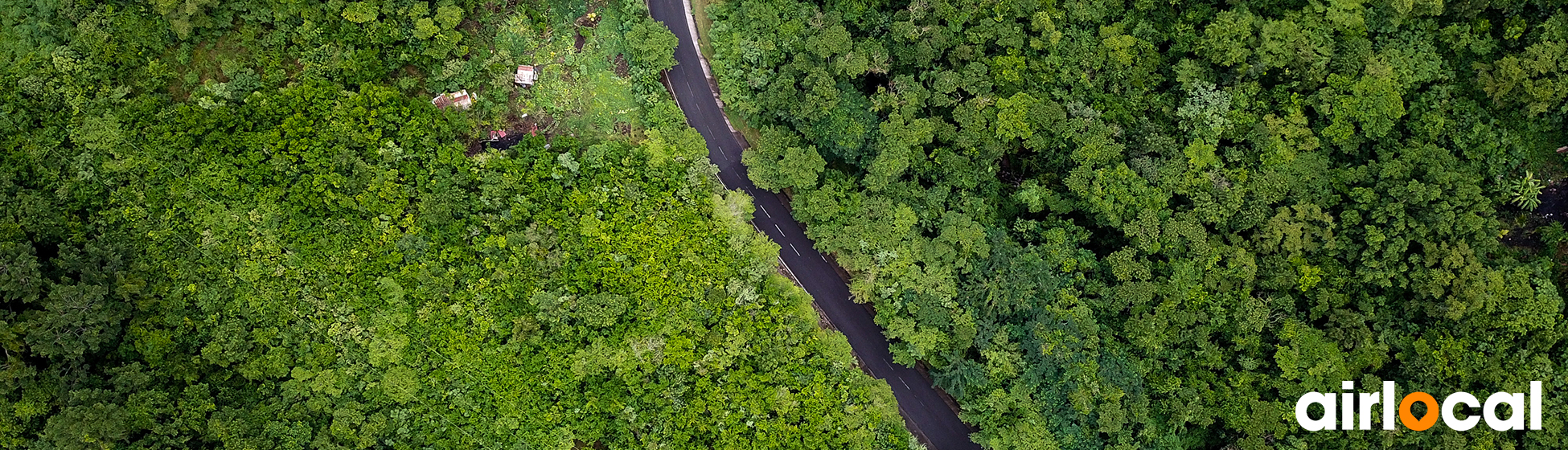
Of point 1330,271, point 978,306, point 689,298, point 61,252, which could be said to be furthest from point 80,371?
point 1330,271

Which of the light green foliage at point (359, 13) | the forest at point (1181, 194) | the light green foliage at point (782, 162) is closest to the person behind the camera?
the forest at point (1181, 194)

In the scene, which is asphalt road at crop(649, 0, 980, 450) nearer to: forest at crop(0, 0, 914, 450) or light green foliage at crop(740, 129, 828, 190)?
light green foliage at crop(740, 129, 828, 190)

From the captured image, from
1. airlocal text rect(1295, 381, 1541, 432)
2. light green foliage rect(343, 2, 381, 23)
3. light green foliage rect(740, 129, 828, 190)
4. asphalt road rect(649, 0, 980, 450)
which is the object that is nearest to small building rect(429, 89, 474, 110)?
light green foliage rect(343, 2, 381, 23)

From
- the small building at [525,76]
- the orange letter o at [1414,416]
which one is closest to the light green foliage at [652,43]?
the small building at [525,76]

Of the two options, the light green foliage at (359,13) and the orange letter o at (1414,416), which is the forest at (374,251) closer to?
the light green foliage at (359,13)

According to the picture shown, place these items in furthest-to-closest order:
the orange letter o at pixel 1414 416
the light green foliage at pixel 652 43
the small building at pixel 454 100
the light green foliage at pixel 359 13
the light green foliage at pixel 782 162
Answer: the small building at pixel 454 100
the light green foliage at pixel 652 43
the light green foliage at pixel 782 162
the light green foliage at pixel 359 13
the orange letter o at pixel 1414 416

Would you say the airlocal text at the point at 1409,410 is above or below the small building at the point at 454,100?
below
